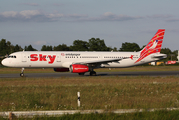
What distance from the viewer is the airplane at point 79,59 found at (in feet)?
103

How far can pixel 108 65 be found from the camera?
34531mm

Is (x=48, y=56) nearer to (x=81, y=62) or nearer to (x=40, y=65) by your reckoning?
(x=40, y=65)

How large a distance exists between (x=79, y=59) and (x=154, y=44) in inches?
505

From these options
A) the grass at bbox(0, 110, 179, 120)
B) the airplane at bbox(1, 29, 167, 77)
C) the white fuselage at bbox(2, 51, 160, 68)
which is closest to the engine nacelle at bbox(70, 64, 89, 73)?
the airplane at bbox(1, 29, 167, 77)

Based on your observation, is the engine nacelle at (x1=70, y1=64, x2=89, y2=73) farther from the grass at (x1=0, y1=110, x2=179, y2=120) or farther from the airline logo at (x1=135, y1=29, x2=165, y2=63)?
the grass at (x1=0, y1=110, x2=179, y2=120)

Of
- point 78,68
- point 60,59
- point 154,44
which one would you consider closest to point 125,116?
point 78,68

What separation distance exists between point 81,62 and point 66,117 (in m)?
24.5

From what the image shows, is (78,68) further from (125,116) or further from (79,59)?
(125,116)

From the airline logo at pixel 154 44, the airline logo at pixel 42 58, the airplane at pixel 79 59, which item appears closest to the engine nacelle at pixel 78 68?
the airplane at pixel 79 59

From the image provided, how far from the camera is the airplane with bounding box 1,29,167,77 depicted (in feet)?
103

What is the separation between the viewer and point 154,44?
36750 millimetres

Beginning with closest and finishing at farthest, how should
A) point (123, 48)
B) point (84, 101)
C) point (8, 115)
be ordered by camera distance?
point (8, 115)
point (84, 101)
point (123, 48)

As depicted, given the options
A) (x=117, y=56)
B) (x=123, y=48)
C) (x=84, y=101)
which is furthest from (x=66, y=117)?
(x=123, y=48)

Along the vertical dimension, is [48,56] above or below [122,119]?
above
